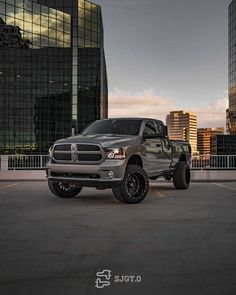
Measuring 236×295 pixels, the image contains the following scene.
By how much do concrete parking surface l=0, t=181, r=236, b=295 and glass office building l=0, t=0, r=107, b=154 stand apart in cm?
5334

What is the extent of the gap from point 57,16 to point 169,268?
212 feet

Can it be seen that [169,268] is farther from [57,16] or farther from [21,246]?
[57,16]

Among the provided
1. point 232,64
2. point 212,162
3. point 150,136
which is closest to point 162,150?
point 150,136

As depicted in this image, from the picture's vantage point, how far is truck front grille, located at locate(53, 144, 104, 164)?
861 cm

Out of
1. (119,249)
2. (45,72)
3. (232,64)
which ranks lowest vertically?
(119,249)

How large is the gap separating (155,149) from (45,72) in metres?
55.1

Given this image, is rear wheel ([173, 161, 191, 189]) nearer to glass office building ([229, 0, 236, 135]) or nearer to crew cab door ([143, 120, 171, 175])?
crew cab door ([143, 120, 171, 175])

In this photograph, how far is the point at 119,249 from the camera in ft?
15.1

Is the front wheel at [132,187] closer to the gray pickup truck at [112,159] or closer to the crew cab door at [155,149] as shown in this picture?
the gray pickup truck at [112,159]

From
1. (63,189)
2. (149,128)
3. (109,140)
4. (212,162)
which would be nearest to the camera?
(109,140)

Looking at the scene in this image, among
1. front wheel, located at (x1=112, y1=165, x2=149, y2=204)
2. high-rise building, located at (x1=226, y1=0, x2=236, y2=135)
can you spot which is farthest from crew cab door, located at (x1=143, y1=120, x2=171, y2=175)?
high-rise building, located at (x1=226, y1=0, x2=236, y2=135)

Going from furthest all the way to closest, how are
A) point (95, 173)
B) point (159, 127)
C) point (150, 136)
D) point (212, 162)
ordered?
point (212, 162), point (159, 127), point (150, 136), point (95, 173)

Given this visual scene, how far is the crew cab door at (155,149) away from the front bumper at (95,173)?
1.42m

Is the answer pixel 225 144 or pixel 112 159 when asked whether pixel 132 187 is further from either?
pixel 225 144
